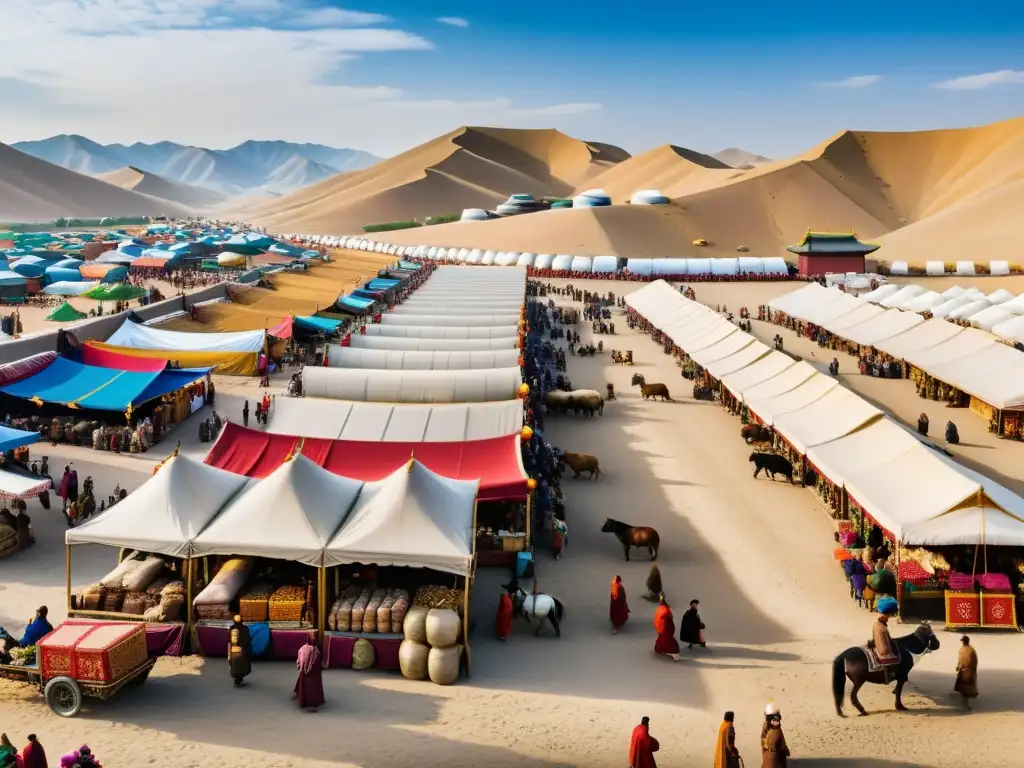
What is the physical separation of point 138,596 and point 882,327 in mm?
28580

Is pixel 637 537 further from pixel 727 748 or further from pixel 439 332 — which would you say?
pixel 439 332

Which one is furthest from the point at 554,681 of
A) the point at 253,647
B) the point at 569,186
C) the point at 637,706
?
the point at 569,186

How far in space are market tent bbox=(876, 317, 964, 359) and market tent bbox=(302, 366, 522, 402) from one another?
585 inches

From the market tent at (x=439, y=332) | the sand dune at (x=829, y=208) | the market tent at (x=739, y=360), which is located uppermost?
the sand dune at (x=829, y=208)

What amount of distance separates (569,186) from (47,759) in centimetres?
18882

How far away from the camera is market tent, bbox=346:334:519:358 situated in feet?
Answer: 89.7

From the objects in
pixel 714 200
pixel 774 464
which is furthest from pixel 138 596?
pixel 714 200

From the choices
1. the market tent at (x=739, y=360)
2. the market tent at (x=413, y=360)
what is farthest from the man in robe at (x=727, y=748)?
the market tent at (x=739, y=360)

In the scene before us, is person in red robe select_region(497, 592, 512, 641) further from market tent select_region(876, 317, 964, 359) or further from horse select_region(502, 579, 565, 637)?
market tent select_region(876, 317, 964, 359)

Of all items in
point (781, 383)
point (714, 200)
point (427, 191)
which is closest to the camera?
point (781, 383)

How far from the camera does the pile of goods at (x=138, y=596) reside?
11.6 metres

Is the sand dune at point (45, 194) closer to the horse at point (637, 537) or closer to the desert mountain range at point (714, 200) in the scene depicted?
the desert mountain range at point (714, 200)

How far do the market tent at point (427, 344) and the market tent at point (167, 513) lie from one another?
14385 mm

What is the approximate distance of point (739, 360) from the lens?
27094 mm
